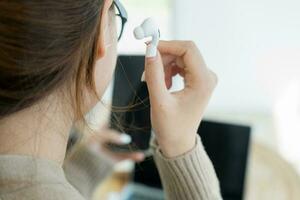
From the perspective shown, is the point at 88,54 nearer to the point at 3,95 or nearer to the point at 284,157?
the point at 3,95

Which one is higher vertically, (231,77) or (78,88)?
(78,88)

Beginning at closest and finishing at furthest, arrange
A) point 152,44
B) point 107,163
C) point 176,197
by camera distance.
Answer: point 152,44 < point 176,197 < point 107,163

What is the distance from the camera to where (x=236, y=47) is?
107 centimetres

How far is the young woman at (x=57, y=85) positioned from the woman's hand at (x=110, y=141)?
0.35 m

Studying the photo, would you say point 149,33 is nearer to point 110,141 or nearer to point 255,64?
point 110,141

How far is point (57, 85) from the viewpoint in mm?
442

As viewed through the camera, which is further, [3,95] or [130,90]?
[130,90]

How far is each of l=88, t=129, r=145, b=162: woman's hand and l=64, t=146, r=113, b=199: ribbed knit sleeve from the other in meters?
0.05

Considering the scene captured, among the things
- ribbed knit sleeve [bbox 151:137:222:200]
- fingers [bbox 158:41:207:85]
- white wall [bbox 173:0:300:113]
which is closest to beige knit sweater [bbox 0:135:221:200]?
ribbed knit sleeve [bbox 151:137:222:200]

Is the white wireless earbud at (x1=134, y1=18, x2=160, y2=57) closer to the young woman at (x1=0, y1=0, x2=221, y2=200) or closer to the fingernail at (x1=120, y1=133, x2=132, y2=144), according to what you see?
the young woman at (x1=0, y1=0, x2=221, y2=200)

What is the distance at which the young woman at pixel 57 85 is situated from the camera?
0.40m

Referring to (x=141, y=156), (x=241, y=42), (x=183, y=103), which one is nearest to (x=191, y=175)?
(x=183, y=103)

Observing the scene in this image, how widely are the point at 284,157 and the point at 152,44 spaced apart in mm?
645

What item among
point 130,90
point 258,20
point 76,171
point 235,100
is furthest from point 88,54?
point 235,100
